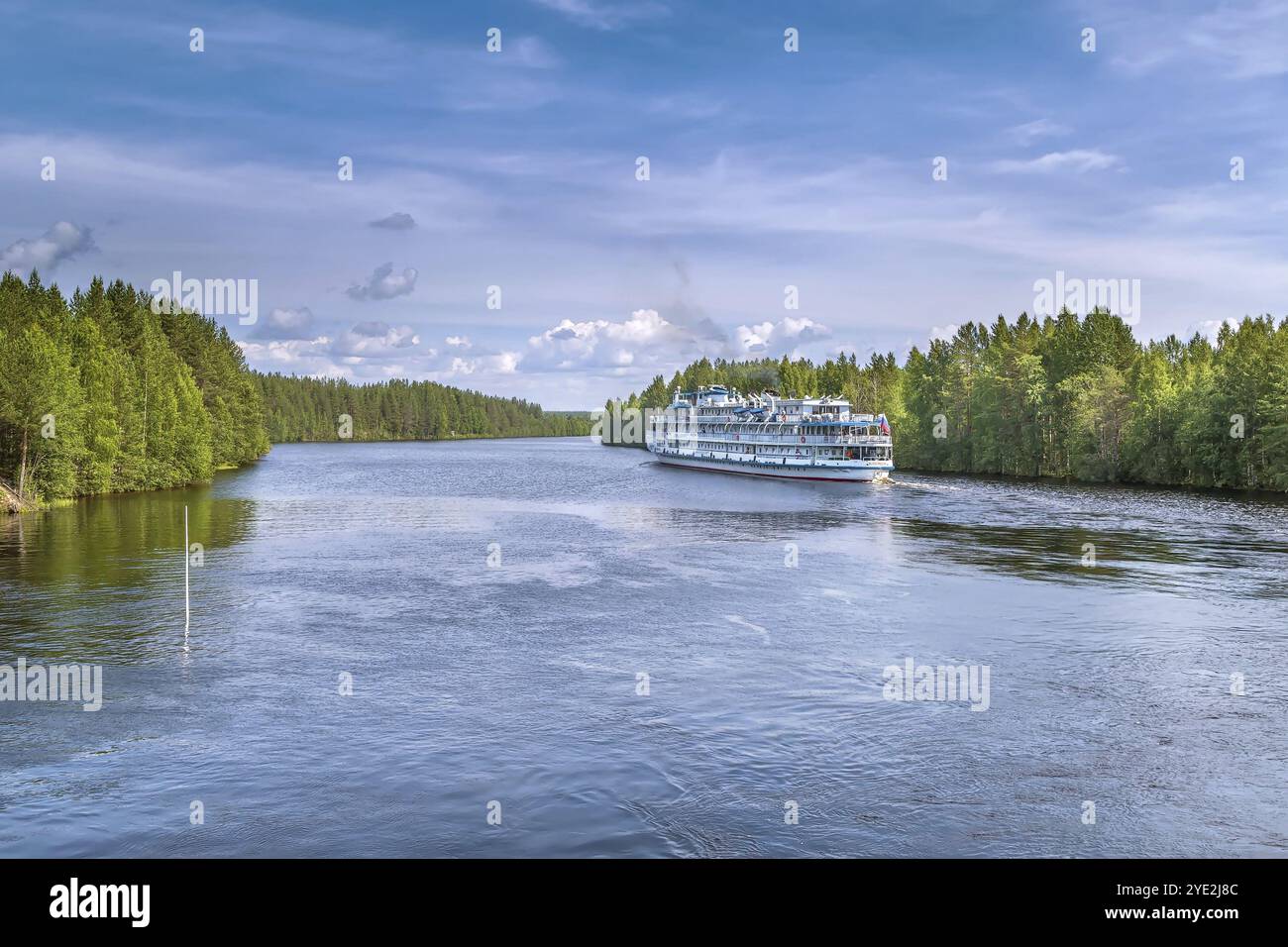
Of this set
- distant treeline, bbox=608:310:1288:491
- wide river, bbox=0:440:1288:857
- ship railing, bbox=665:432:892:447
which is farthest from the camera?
ship railing, bbox=665:432:892:447

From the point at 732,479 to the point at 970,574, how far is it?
9140 centimetres

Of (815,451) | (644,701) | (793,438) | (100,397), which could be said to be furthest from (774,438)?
(644,701)

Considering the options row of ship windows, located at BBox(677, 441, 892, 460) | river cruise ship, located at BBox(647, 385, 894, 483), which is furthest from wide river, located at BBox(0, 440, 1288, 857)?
river cruise ship, located at BBox(647, 385, 894, 483)

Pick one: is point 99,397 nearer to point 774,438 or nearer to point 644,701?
point 644,701

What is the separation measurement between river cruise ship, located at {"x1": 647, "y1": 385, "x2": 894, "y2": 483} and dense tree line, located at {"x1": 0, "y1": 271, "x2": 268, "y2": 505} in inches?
2836

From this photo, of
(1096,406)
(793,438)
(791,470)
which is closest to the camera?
(1096,406)

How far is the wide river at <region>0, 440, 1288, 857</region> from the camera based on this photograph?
1680cm

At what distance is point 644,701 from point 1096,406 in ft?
338

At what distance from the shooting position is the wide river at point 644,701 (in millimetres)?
16797

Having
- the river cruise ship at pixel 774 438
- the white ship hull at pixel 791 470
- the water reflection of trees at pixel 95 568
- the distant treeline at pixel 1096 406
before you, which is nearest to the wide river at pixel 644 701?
the water reflection of trees at pixel 95 568

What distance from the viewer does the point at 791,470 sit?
5162 inches

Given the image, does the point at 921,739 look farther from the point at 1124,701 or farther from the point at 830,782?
the point at 1124,701

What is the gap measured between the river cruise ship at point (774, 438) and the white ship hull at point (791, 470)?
0.12 m

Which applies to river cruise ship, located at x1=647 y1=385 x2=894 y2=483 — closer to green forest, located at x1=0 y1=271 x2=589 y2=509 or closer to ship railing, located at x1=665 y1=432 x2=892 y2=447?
ship railing, located at x1=665 y1=432 x2=892 y2=447
